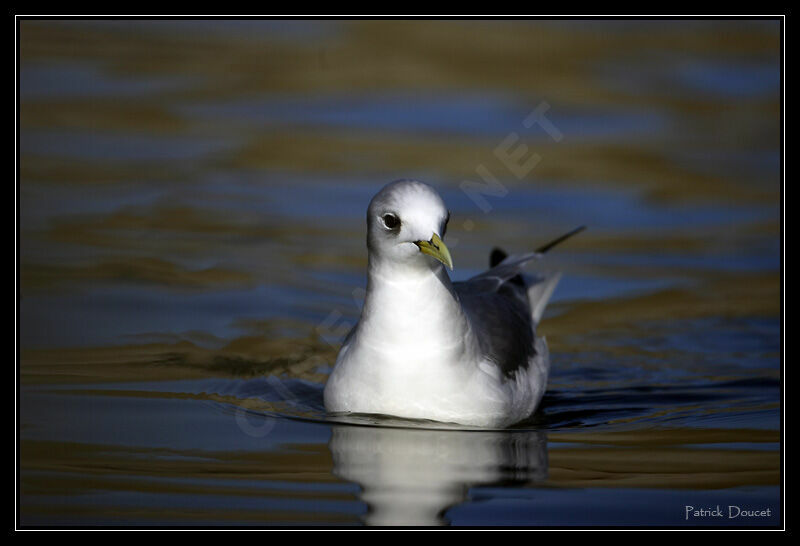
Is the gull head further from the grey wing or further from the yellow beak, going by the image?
the grey wing

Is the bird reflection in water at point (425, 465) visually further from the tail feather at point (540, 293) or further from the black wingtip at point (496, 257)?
the black wingtip at point (496, 257)

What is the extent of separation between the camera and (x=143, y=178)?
13.7 metres

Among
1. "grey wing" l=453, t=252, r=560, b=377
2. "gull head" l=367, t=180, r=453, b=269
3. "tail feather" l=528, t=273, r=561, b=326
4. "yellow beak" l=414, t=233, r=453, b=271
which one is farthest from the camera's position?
"tail feather" l=528, t=273, r=561, b=326

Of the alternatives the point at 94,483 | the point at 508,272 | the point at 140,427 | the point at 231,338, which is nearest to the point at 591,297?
the point at 508,272

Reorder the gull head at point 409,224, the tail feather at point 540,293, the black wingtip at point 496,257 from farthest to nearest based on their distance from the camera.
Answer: the black wingtip at point 496,257 → the tail feather at point 540,293 → the gull head at point 409,224

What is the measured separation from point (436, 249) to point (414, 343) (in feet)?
2.33

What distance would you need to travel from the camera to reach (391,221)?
23.7ft

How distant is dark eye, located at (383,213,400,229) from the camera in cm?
718

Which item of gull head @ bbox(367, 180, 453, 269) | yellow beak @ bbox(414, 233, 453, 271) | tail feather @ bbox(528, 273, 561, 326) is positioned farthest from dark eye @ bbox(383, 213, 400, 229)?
tail feather @ bbox(528, 273, 561, 326)

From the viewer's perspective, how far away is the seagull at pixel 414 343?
718cm

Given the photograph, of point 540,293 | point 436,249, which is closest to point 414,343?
point 436,249

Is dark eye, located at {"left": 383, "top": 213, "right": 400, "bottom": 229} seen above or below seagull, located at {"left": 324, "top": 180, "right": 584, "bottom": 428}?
above

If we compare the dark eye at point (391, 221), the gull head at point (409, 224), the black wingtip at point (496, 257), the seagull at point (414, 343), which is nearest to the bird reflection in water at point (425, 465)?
the seagull at point (414, 343)

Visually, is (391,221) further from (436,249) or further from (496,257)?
(496,257)
